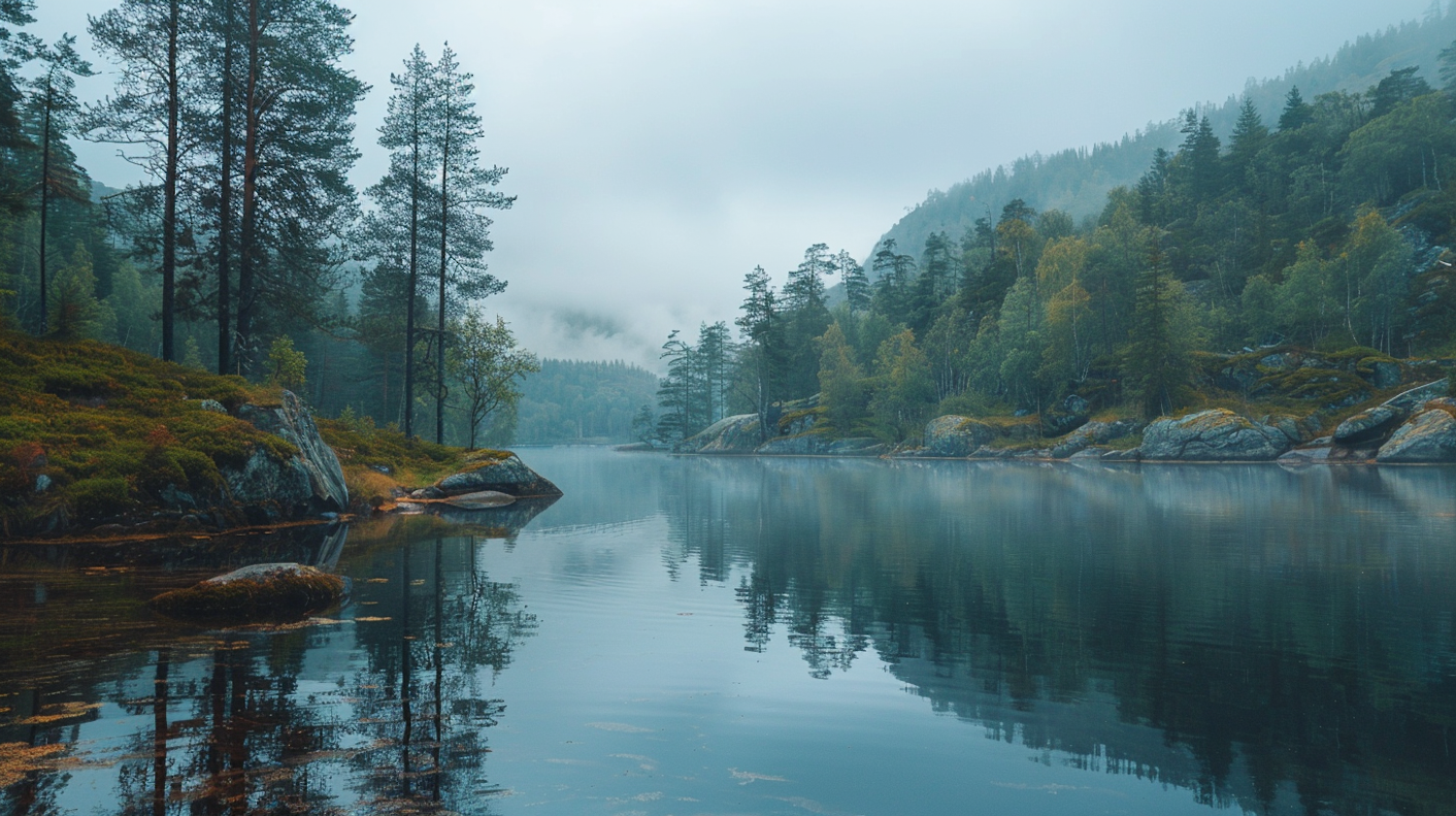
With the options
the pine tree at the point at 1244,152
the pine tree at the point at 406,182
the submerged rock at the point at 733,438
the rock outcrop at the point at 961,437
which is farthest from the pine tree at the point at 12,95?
the pine tree at the point at 1244,152

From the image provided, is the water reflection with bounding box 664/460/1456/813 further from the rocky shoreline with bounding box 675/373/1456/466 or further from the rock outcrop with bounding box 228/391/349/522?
the rocky shoreline with bounding box 675/373/1456/466

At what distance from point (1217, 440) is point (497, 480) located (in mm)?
62930

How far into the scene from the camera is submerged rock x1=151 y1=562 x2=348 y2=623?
40.5ft

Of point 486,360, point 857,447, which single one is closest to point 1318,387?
point 857,447

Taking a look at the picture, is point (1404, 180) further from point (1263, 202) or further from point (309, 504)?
point (309, 504)

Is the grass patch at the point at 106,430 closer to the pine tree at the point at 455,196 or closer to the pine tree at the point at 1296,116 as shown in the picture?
the pine tree at the point at 455,196

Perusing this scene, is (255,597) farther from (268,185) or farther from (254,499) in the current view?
(268,185)

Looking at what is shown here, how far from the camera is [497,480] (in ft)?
130

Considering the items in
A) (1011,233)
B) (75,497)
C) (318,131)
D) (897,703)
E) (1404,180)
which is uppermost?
(1404,180)

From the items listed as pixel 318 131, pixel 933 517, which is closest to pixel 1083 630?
pixel 933 517

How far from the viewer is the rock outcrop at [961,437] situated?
88.4 metres

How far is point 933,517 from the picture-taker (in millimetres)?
29641

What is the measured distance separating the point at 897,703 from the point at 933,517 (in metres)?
21.3

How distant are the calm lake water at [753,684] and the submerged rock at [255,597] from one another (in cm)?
56
